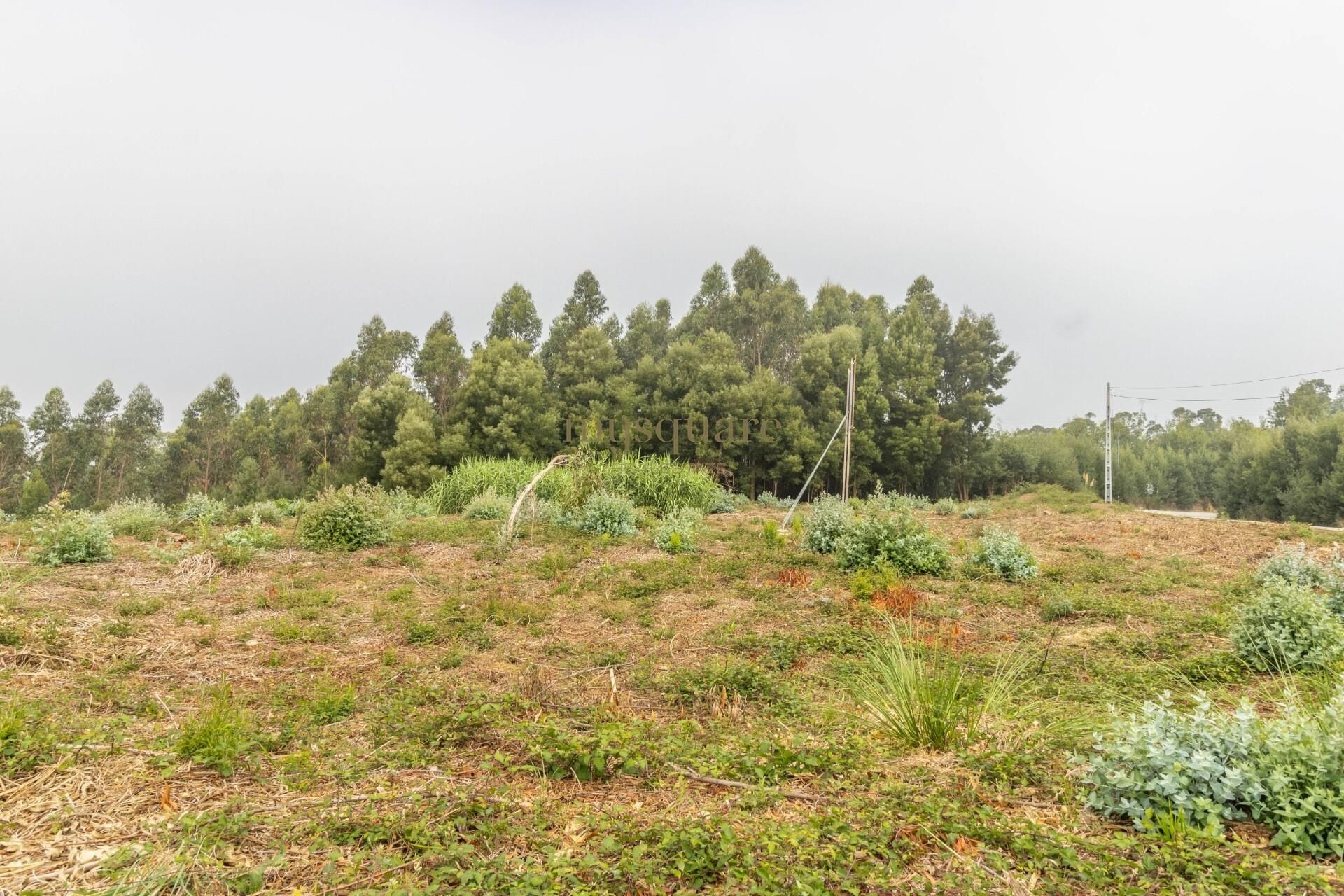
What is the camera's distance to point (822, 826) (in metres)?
2.29

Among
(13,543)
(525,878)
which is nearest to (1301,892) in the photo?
(525,878)

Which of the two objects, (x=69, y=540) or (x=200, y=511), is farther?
(x=200, y=511)

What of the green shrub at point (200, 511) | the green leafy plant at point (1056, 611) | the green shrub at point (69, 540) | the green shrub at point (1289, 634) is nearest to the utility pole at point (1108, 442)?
the green leafy plant at point (1056, 611)

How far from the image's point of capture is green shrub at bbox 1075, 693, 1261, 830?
2.30 m

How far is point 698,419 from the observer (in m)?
26.0

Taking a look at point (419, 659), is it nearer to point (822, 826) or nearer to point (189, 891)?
point (189, 891)

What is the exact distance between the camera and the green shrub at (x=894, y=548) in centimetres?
772

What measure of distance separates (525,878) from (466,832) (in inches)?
16.4

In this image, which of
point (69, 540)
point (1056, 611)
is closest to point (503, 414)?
point (69, 540)

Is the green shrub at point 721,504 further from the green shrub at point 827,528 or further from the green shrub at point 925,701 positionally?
the green shrub at point 925,701

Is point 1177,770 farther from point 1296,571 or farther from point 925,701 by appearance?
point 1296,571

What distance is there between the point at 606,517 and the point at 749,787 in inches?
311

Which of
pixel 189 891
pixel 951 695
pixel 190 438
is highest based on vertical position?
pixel 190 438

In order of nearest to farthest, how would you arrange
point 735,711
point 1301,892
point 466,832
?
point 1301,892 → point 466,832 → point 735,711
